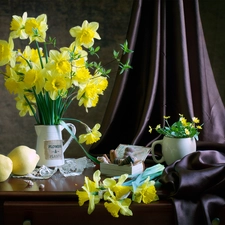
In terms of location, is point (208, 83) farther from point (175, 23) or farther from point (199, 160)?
point (199, 160)

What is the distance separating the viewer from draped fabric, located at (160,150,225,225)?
2.67ft

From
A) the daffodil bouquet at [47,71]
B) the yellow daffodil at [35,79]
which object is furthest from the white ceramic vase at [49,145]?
the yellow daffodil at [35,79]

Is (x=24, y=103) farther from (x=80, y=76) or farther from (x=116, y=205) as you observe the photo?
(x=116, y=205)

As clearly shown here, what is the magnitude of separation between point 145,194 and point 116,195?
0.07m

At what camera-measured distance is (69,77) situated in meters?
1.03

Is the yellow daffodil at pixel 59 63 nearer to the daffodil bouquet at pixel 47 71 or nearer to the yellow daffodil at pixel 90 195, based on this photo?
the daffodil bouquet at pixel 47 71

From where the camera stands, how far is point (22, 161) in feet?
3.23

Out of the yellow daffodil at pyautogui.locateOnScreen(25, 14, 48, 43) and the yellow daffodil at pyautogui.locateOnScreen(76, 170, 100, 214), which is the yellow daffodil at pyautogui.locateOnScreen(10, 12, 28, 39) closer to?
the yellow daffodil at pyautogui.locateOnScreen(25, 14, 48, 43)

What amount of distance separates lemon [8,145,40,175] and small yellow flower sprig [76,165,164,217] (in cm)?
23

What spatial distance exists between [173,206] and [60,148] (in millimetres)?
436

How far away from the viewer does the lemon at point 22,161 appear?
986 mm

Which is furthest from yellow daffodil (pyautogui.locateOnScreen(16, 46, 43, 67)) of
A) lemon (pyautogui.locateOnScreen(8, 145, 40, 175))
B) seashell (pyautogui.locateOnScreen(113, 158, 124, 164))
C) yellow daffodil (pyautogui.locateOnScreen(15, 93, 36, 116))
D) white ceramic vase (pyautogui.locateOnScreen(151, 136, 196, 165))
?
white ceramic vase (pyautogui.locateOnScreen(151, 136, 196, 165))

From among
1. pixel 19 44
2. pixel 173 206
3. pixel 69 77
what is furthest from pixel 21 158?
pixel 19 44

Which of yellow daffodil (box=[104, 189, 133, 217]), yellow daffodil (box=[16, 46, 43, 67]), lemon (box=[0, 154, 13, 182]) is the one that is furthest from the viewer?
yellow daffodil (box=[16, 46, 43, 67])
